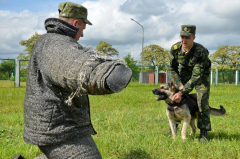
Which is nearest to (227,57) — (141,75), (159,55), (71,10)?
(159,55)

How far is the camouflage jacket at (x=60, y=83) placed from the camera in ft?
5.16

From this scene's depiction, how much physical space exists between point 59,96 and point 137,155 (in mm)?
2411

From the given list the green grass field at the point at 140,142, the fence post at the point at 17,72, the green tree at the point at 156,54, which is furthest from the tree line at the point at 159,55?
the green grass field at the point at 140,142

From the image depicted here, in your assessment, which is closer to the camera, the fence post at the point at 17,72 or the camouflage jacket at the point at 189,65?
the camouflage jacket at the point at 189,65

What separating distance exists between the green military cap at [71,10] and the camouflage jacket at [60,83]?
13cm

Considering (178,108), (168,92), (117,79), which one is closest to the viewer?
(117,79)

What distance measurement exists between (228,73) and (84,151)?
3383cm

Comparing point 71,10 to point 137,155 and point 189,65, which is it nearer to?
point 137,155

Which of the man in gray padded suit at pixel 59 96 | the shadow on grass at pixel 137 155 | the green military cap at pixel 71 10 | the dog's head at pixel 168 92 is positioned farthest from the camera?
the dog's head at pixel 168 92

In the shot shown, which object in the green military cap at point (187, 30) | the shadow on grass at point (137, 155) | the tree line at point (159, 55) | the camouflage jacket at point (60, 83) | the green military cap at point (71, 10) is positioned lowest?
the shadow on grass at point (137, 155)

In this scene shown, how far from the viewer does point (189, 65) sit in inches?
226

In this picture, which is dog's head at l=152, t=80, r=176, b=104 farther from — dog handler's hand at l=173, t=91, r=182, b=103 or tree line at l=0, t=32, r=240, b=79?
tree line at l=0, t=32, r=240, b=79

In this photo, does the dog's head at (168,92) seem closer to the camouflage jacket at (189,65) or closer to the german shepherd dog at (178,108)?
the german shepherd dog at (178,108)

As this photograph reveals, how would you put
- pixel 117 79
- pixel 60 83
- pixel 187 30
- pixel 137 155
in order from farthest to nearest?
pixel 187 30 → pixel 137 155 → pixel 60 83 → pixel 117 79
